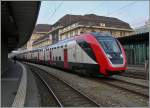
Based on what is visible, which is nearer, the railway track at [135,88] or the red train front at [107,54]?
the railway track at [135,88]

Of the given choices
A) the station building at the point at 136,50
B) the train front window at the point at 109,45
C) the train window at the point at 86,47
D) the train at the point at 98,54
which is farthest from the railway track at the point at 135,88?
the station building at the point at 136,50

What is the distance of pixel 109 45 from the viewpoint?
18.6 meters

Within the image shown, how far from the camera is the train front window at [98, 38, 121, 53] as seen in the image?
18328 mm

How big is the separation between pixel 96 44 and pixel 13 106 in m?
8.94


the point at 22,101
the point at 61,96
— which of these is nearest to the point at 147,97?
the point at 61,96

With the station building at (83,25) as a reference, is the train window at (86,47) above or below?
below

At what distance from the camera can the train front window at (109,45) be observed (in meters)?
18.3

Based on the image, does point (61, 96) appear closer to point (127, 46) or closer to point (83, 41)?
point (83, 41)

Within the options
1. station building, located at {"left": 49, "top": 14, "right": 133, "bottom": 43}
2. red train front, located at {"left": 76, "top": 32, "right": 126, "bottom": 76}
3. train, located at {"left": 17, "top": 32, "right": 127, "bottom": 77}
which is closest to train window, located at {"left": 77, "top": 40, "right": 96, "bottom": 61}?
train, located at {"left": 17, "top": 32, "right": 127, "bottom": 77}

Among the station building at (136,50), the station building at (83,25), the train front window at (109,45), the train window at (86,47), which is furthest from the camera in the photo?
the station building at (83,25)

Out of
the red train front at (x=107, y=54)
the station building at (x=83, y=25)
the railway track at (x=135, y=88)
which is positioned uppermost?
the station building at (x=83, y=25)

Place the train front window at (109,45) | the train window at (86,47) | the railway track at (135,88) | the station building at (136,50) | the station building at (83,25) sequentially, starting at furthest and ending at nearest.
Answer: the station building at (83,25) < the station building at (136,50) < the train window at (86,47) < the train front window at (109,45) < the railway track at (135,88)

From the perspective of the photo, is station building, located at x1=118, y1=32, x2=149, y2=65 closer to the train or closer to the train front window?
the train

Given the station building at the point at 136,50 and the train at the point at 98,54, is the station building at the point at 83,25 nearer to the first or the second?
the station building at the point at 136,50
